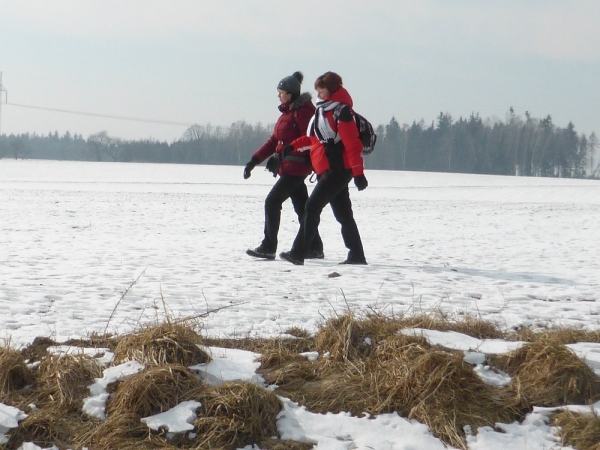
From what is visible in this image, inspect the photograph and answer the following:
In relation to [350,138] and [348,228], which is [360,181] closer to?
[350,138]

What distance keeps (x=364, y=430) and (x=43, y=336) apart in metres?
1.98

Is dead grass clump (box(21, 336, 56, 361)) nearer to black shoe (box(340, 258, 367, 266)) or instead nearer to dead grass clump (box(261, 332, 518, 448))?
dead grass clump (box(261, 332, 518, 448))

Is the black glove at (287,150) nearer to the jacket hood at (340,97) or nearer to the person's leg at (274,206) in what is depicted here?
the person's leg at (274,206)

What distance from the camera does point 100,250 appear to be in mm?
7648

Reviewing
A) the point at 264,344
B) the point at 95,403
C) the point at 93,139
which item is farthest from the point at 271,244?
the point at 93,139

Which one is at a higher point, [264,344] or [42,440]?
[264,344]

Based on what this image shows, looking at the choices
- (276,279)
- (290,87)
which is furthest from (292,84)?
(276,279)

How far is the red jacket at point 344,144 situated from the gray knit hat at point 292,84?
0.53m

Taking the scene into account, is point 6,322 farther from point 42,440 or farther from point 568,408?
point 568,408

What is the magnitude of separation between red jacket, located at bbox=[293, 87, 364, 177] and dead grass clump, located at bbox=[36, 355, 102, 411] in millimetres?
3460

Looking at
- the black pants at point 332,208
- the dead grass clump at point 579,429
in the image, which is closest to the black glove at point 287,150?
the black pants at point 332,208

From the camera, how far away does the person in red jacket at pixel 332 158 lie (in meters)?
6.34

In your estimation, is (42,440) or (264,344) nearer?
(42,440)

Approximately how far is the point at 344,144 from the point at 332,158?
0.75 ft
